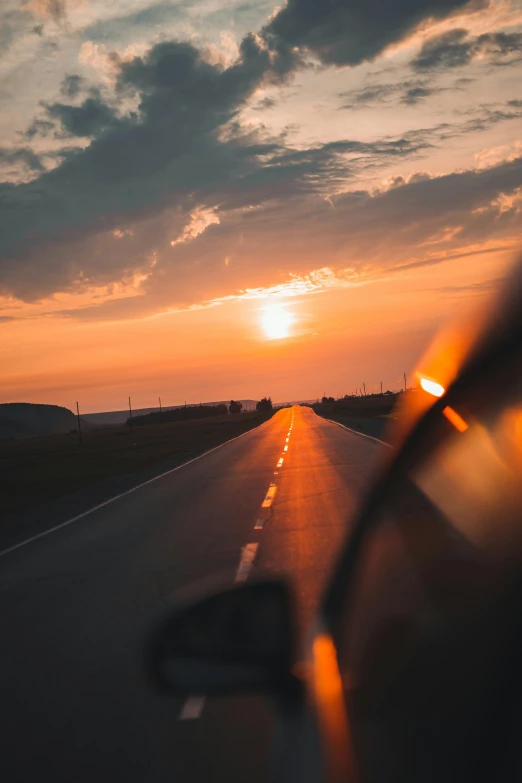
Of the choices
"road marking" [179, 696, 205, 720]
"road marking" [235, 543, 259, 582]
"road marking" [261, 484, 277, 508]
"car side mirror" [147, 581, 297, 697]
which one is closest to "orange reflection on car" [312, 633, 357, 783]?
"car side mirror" [147, 581, 297, 697]

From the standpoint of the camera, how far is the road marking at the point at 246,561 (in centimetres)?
974

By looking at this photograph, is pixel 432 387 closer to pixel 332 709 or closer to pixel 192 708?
pixel 332 709

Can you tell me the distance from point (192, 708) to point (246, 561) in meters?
5.23

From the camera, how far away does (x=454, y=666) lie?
530 centimetres

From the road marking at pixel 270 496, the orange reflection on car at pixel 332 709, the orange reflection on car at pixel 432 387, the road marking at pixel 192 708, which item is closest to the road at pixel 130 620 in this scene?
the road marking at pixel 192 708

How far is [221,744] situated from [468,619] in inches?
65.0

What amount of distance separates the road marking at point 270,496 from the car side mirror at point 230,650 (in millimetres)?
10599

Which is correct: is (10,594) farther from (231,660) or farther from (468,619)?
(468,619)

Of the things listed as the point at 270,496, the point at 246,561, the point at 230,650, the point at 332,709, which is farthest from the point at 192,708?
the point at 270,496

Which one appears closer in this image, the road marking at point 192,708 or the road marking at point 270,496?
the road marking at point 192,708

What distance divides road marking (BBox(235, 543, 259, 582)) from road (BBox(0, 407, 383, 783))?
0.05 meters

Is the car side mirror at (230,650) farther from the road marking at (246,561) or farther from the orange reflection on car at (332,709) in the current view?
the road marking at (246,561)

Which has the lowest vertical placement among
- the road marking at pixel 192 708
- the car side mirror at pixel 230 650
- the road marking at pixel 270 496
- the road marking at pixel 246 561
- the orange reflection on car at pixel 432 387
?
the road marking at pixel 192 708

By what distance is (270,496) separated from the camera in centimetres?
1895
